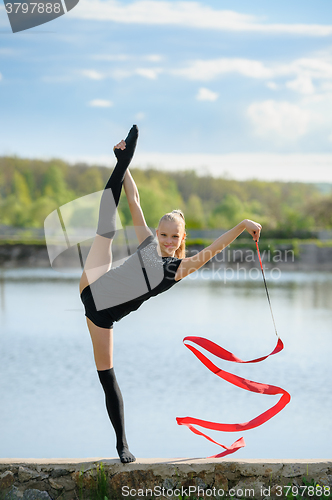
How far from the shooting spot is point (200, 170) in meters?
67.6

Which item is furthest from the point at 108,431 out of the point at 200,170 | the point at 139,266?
the point at 200,170

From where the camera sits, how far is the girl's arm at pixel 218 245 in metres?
2.48

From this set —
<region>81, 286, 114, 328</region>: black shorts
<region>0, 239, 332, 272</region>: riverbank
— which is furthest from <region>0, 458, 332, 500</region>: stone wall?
<region>0, 239, 332, 272</region>: riverbank

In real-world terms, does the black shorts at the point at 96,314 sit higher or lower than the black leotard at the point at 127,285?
lower

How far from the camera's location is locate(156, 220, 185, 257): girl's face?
2637 millimetres

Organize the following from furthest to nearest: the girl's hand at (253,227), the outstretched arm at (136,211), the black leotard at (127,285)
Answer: the outstretched arm at (136,211) → the black leotard at (127,285) → the girl's hand at (253,227)

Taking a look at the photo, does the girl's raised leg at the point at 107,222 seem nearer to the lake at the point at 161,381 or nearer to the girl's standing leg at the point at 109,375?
the girl's standing leg at the point at 109,375

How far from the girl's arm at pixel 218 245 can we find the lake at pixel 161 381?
2.03 metres

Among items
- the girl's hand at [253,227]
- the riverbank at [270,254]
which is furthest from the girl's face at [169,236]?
the riverbank at [270,254]

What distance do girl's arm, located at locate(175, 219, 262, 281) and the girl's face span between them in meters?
0.12

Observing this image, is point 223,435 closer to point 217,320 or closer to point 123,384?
point 123,384

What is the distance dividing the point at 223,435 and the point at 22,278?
15037mm

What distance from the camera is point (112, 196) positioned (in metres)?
2.60

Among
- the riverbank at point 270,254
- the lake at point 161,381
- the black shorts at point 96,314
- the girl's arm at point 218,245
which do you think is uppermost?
the girl's arm at point 218,245
